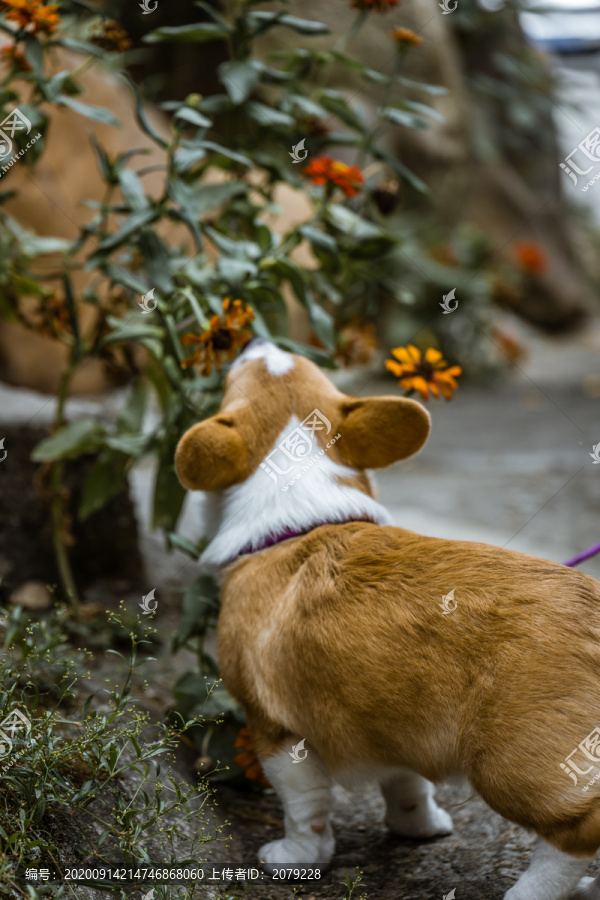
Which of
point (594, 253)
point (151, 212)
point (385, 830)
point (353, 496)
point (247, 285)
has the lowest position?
point (594, 253)

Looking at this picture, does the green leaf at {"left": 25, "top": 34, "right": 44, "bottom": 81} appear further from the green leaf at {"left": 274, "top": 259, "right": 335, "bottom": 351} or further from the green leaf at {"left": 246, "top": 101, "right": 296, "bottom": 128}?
the green leaf at {"left": 274, "top": 259, "right": 335, "bottom": 351}

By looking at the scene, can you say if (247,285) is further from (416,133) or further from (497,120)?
(497,120)

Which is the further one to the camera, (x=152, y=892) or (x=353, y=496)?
(x=353, y=496)

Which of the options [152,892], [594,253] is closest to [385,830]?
[152,892]

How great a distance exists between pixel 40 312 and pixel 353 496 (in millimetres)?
1455

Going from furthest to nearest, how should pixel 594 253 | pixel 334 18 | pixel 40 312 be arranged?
pixel 594 253, pixel 334 18, pixel 40 312

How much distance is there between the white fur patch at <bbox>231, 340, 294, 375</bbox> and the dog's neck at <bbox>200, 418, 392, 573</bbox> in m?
0.16

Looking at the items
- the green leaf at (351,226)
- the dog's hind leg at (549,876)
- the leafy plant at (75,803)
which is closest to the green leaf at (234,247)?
the green leaf at (351,226)

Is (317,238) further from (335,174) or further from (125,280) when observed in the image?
(125,280)

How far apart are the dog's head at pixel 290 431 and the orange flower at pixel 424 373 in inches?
6.7

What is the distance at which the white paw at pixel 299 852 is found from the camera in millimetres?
1715

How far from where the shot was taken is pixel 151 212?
7.50 ft

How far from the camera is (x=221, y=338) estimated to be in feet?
6.52

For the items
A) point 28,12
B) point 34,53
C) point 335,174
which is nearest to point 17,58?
point 34,53
